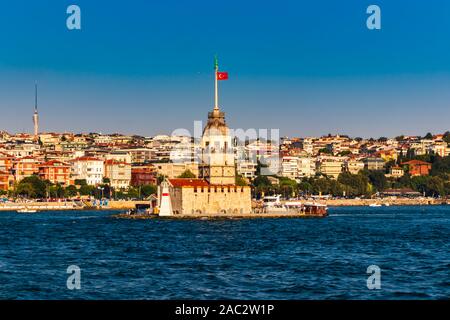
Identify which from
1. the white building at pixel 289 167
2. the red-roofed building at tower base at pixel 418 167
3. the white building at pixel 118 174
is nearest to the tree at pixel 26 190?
the white building at pixel 118 174

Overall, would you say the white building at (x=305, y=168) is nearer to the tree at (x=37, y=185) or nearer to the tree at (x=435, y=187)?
the tree at (x=435, y=187)

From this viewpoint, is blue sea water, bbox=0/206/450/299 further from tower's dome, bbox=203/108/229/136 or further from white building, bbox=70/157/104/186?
white building, bbox=70/157/104/186

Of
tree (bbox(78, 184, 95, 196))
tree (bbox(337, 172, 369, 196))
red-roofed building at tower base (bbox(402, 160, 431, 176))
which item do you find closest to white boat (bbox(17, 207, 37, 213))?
tree (bbox(78, 184, 95, 196))

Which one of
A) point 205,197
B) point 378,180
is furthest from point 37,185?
point 378,180

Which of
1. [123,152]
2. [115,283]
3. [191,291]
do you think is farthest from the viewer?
[123,152]
